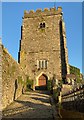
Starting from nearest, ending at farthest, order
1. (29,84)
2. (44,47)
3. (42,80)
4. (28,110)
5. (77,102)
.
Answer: (77,102) → (28,110) → (29,84) → (42,80) → (44,47)

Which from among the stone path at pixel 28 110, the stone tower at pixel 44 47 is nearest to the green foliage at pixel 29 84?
the stone tower at pixel 44 47

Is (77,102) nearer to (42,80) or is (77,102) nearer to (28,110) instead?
(28,110)

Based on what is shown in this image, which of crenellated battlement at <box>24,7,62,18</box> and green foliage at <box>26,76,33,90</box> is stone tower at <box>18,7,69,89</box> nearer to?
crenellated battlement at <box>24,7,62,18</box>

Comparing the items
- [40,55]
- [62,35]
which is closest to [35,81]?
[40,55]

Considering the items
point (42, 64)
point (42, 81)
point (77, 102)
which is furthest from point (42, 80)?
point (77, 102)

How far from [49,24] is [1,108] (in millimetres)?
20926

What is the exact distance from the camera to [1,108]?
1098cm

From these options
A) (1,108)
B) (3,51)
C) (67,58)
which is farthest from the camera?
(67,58)

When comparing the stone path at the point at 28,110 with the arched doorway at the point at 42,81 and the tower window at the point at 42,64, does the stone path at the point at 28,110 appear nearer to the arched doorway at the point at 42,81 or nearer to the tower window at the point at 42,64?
the arched doorway at the point at 42,81

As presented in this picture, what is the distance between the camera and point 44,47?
28.7 meters

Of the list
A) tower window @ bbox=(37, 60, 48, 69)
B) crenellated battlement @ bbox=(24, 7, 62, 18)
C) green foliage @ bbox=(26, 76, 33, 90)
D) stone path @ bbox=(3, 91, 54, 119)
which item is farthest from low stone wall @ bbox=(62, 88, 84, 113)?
crenellated battlement @ bbox=(24, 7, 62, 18)

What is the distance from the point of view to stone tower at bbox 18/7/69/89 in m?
27.7

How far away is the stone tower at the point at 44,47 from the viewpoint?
27656 mm

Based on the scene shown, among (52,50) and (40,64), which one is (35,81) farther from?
(52,50)
